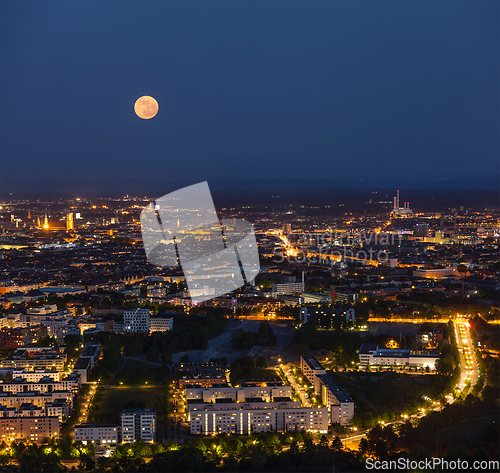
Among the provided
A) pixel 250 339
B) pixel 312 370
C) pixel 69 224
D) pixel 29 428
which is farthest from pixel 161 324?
pixel 69 224

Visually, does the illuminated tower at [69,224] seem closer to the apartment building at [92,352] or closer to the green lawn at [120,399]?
the apartment building at [92,352]

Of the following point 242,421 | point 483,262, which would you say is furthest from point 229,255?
point 242,421

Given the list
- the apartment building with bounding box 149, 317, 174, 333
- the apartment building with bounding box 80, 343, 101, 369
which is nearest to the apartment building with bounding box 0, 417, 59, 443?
the apartment building with bounding box 80, 343, 101, 369

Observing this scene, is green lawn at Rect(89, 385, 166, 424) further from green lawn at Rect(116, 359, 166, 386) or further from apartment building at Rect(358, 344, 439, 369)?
apartment building at Rect(358, 344, 439, 369)

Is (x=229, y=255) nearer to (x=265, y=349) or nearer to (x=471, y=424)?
(x=265, y=349)

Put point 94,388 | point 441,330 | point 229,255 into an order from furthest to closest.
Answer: point 229,255, point 441,330, point 94,388

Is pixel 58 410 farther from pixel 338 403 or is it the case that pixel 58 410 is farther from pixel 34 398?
pixel 338 403
